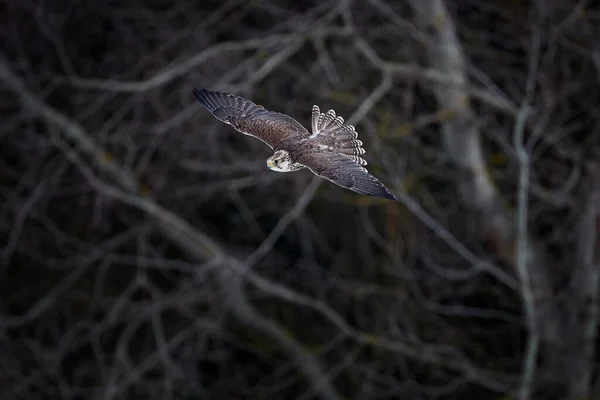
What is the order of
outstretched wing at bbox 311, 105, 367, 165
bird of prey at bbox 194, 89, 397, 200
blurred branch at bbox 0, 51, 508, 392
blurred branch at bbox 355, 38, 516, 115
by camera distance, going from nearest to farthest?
bird of prey at bbox 194, 89, 397, 200
outstretched wing at bbox 311, 105, 367, 165
blurred branch at bbox 355, 38, 516, 115
blurred branch at bbox 0, 51, 508, 392

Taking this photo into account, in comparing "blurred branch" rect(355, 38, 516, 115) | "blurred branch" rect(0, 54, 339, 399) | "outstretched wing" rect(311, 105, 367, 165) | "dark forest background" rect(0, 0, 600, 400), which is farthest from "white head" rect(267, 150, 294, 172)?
"blurred branch" rect(0, 54, 339, 399)

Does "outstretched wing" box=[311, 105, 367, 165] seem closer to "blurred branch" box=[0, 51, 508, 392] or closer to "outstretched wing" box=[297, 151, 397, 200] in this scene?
"outstretched wing" box=[297, 151, 397, 200]

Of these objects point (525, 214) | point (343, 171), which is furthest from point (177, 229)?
point (343, 171)

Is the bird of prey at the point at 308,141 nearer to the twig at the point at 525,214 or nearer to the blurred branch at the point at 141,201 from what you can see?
the twig at the point at 525,214

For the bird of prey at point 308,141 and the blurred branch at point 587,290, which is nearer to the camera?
the bird of prey at point 308,141

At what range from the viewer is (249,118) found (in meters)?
5.00

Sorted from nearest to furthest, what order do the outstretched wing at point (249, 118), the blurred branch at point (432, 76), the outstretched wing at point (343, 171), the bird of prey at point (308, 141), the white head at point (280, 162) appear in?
the outstretched wing at point (343, 171)
the bird of prey at point (308, 141)
the white head at point (280, 162)
the outstretched wing at point (249, 118)
the blurred branch at point (432, 76)

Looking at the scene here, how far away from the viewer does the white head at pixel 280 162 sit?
442 cm

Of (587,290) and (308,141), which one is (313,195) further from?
(308,141)

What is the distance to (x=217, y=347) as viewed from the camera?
1077 cm

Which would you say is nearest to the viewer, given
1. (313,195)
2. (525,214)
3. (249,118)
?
(249,118)

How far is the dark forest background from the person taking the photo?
335 inches

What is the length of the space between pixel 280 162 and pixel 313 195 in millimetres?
5322

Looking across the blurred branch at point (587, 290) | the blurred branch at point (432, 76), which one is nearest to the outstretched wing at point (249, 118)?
the blurred branch at point (432, 76)
